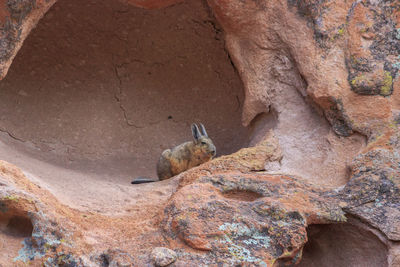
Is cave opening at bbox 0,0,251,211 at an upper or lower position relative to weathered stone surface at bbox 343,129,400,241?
lower

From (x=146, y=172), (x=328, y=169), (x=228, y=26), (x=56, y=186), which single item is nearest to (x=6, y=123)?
(x=146, y=172)

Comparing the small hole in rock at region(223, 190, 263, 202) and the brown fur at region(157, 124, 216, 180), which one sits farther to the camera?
the brown fur at region(157, 124, 216, 180)

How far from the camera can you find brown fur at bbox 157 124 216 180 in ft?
17.5

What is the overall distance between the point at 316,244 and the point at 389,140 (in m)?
0.94

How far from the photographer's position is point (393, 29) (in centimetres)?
415

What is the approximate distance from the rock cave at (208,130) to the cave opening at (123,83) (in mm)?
17

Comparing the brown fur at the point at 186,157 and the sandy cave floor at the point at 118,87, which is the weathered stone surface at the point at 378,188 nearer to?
the brown fur at the point at 186,157

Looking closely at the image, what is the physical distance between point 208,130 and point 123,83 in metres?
1.20

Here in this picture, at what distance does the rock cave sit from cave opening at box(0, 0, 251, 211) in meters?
0.02

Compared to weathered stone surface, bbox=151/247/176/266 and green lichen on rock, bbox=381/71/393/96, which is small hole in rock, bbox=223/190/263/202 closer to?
weathered stone surface, bbox=151/247/176/266

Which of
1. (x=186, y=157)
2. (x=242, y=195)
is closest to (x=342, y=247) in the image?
(x=242, y=195)

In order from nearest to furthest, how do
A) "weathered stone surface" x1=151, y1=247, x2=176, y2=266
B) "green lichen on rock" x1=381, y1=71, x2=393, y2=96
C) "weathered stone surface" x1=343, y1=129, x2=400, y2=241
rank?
1. "weathered stone surface" x1=151, y1=247, x2=176, y2=266
2. "weathered stone surface" x1=343, y1=129, x2=400, y2=241
3. "green lichen on rock" x1=381, y1=71, x2=393, y2=96

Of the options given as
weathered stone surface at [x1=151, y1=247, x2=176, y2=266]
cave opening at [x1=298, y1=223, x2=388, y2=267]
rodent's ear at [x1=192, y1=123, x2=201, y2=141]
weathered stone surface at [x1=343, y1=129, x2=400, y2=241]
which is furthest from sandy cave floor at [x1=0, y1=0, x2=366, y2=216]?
weathered stone surface at [x1=151, y1=247, x2=176, y2=266]

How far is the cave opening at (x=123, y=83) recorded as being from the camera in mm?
5781
